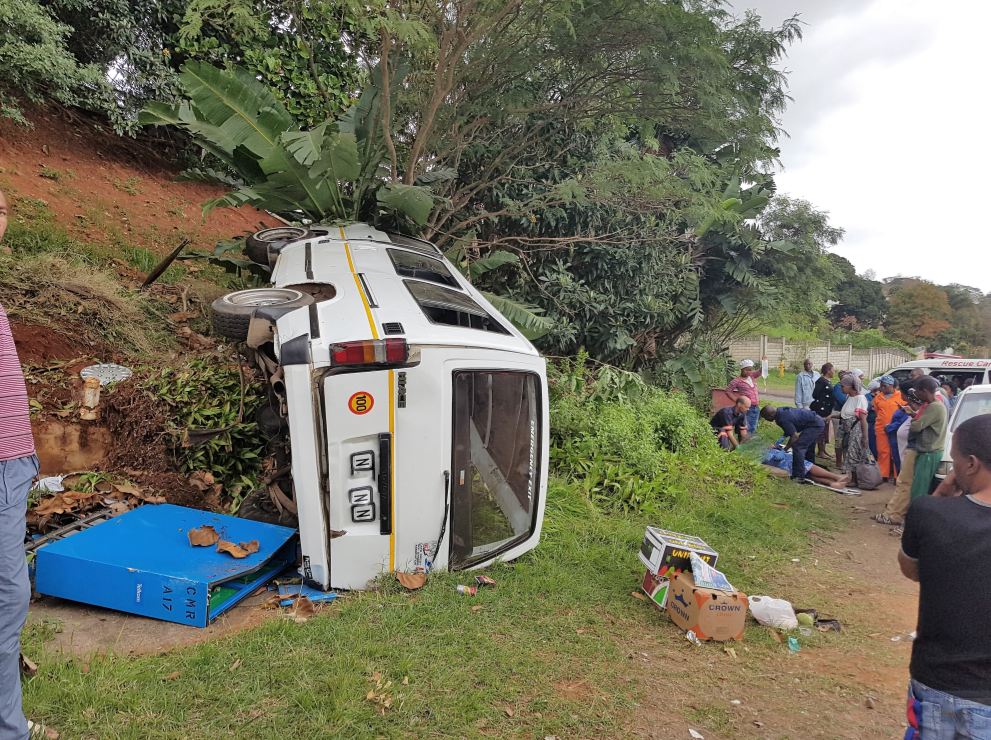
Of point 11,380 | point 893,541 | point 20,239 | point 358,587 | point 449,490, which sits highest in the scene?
point 20,239

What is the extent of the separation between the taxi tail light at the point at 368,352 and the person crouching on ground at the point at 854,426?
7.93 metres

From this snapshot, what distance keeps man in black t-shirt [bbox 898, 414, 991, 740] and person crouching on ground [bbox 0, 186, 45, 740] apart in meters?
2.97

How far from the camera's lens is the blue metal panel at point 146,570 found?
354cm

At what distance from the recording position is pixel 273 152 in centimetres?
653

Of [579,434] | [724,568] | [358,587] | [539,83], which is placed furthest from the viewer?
[539,83]

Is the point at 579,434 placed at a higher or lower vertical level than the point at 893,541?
higher

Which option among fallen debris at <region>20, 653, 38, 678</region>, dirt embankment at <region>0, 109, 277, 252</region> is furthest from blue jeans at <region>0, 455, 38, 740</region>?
dirt embankment at <region>0, 109, 277, 252</region>

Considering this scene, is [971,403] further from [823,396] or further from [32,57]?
[32,57]

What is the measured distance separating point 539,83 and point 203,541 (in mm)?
8207

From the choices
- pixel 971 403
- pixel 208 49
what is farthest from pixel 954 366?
pixel 208 49

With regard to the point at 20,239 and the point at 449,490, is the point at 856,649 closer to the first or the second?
the point at 449,490

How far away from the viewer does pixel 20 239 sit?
7676 millimetres

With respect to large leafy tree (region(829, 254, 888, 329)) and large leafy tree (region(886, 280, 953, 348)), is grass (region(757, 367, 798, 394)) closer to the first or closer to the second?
large leafy tree (region(829, 254, 888, 329))

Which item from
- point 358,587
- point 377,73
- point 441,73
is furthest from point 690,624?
point 377,73
